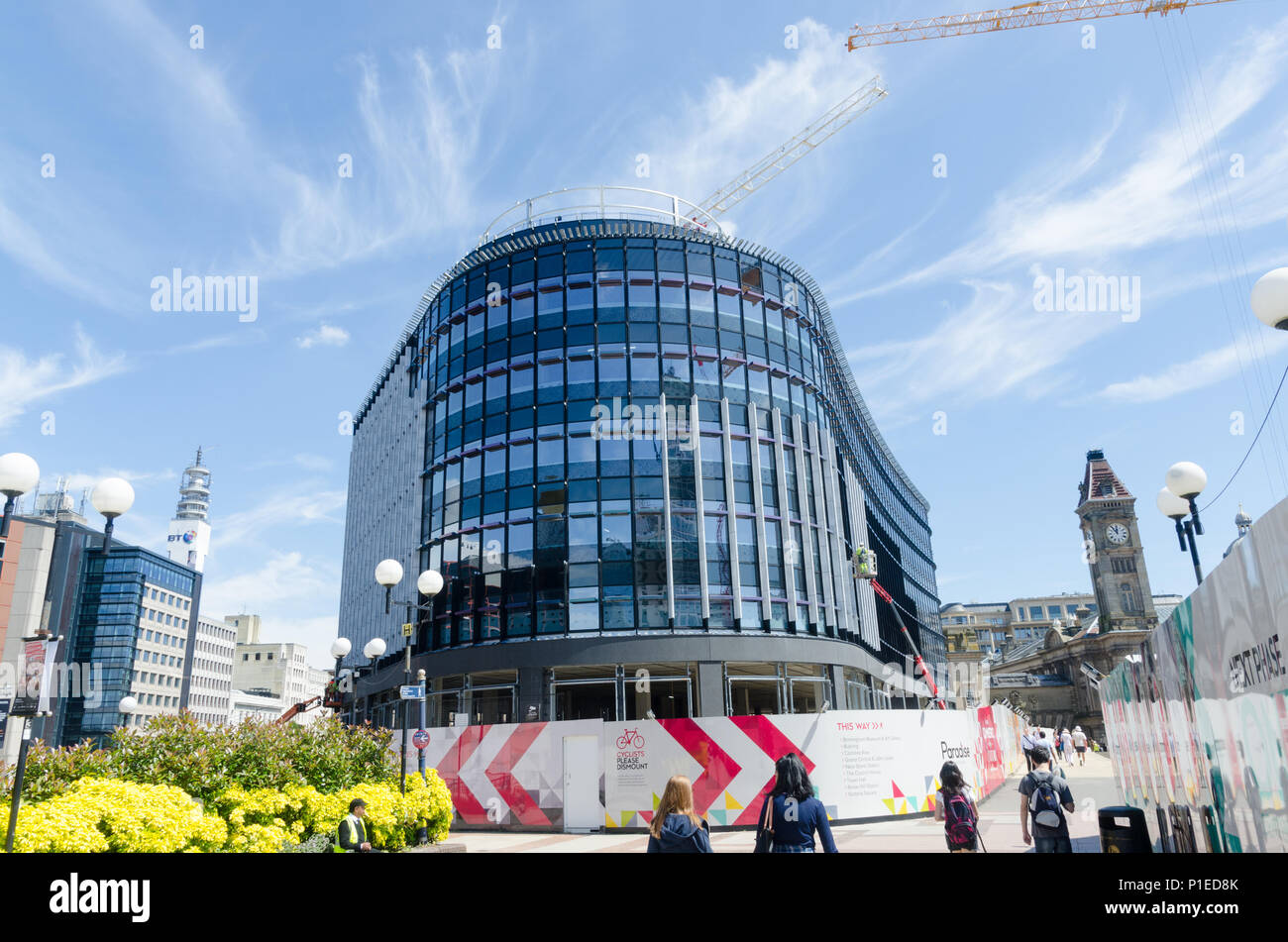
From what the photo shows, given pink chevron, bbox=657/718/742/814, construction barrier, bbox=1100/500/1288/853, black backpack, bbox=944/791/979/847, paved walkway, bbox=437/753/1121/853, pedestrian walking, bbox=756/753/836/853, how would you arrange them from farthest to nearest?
1. pink chevron, bbox=657/718/742/814
2. paved walkway, bbox=437/753/1121/853
3. black backpack, bbox=944/791/979/847
4. pedestrian walking, bbox=756/753/836/853
5. construction barrier, bbox=1100/500/1288/853

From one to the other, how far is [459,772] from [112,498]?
13667 millimetres

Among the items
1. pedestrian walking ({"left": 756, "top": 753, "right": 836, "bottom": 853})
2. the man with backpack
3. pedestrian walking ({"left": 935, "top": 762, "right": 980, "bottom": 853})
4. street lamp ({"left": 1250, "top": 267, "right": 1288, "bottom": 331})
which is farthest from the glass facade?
street lamp ({"left": 1250, "top": 267, "right": 1288, "bottom": 331})

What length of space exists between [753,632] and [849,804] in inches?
566

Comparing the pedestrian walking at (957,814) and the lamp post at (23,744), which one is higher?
the lamp post at (23,744)

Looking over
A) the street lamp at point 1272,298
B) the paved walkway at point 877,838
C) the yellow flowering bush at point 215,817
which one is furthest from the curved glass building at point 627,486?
the street lamp at point 1272,298

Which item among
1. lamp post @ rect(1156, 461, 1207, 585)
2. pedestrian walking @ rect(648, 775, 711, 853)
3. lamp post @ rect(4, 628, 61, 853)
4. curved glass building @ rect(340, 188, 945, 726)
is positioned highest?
curved glass building @ rect(340, 188, 945, 726)

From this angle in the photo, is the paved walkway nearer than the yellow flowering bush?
No

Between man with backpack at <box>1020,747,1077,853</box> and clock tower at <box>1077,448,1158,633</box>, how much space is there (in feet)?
377

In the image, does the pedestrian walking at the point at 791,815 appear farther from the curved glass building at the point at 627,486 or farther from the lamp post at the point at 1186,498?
the curved glass building at the point at 627,486

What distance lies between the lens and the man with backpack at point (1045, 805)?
31.3 feet

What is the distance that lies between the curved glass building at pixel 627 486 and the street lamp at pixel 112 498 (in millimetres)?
23453

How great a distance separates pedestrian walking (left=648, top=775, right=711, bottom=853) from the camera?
6934 millimetres

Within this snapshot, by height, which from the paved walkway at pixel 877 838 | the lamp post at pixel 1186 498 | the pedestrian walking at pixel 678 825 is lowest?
the paved walkway at pixel 877 838

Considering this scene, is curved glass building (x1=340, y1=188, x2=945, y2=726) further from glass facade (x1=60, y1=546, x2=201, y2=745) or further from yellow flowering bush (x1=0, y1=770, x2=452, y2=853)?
glass facade (x1=60, y1=546, x2=201, y2=745)
